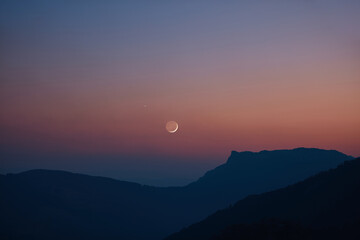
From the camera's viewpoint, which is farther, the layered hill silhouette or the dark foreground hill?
the layered hill silhouette

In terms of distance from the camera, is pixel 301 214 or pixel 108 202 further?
pixel 108 202

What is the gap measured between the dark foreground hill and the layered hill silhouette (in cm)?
7749

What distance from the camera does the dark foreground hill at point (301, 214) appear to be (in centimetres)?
4316

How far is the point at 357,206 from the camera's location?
53.8 metres

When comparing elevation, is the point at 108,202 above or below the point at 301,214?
above

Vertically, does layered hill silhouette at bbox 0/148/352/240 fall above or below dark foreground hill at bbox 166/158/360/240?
above

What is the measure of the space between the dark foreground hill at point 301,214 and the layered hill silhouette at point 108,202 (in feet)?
254

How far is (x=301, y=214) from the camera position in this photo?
62.5 m

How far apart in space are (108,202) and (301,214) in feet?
442

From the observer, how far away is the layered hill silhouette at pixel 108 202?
152 meters

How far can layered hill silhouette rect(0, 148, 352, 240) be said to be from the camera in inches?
5979

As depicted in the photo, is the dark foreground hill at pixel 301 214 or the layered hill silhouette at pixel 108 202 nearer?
the dark foreground hill at pixel 301 214

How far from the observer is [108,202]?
598 ft

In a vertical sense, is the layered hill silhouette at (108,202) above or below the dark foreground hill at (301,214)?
above
